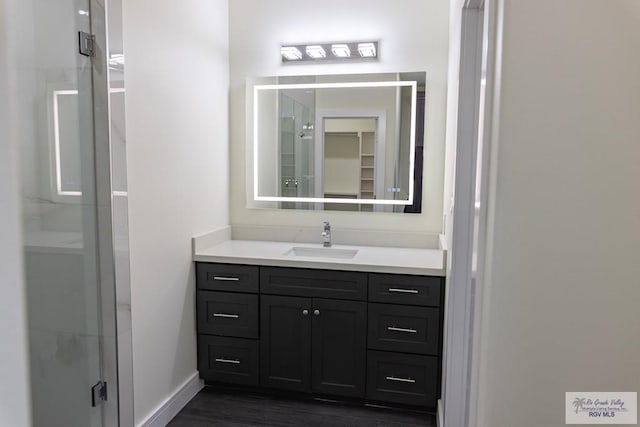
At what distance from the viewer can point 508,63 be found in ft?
2.97

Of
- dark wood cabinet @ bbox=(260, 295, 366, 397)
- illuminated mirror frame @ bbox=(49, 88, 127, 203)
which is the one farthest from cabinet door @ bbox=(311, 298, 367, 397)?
illuminated mirror frame @ bbox=(49, 88, 127, 203)

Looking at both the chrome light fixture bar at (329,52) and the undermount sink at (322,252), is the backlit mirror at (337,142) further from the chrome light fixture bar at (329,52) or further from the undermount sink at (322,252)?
the undermount sink at (322,252)

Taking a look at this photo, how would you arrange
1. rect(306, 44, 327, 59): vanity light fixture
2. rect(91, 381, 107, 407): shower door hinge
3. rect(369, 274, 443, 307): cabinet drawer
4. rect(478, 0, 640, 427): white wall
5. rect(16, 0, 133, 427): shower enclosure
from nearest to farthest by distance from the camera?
rect(478, 0, 640, 427): white wall < rect(16, 0, 133, 427): shower enclosure < rect(91, 381, 107, 407): shower door hinge < rect(369, 274, 443, 307): cabinet drawer < rect(306, 44, 327, 59): vanity light fixture

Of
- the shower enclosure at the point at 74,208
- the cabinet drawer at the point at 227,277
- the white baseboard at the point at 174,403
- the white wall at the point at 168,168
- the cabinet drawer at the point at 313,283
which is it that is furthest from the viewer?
the cabinet drawer at the point at 227,277

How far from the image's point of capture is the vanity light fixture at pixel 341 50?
9.91ft

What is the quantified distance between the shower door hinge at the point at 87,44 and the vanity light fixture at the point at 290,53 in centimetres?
152

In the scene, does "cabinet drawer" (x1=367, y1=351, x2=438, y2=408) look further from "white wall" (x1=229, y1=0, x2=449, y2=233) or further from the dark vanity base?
"white wall" (x1=229, y1=0, x2=449, y2=233)

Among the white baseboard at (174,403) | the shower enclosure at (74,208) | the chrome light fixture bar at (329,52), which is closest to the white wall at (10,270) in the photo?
the shower enclosure at (74,208)

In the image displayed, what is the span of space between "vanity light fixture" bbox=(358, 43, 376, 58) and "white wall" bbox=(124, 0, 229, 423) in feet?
3.17

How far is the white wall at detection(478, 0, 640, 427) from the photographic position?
35.0 inches

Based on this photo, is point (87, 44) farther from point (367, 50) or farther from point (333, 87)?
point (367, 50)

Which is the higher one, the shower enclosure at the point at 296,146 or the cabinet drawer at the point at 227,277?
the shower enclosure at the point at 296,146

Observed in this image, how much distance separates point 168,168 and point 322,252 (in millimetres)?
1158

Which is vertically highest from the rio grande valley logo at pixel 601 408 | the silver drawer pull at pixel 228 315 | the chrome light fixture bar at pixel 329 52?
the chrome light fixture bar at pixel 329 52
